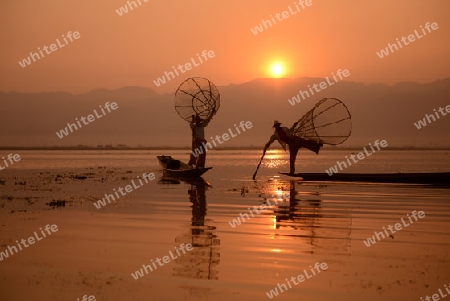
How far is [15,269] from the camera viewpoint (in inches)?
471

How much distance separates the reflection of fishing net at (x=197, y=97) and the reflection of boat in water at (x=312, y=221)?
10.4 metres

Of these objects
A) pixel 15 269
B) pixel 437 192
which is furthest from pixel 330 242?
→ pixel 437 192

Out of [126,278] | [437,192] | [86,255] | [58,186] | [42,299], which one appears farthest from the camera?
[58,186]

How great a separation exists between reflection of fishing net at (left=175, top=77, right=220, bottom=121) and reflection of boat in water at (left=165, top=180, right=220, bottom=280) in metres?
16.7

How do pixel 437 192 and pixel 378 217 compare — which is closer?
pixel 378 217

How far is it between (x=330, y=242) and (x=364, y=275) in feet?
10.4

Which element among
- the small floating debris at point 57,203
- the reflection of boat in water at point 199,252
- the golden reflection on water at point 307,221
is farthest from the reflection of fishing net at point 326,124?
the reflection of boat in water at point 199,252

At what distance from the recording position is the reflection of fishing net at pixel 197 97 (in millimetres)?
36969

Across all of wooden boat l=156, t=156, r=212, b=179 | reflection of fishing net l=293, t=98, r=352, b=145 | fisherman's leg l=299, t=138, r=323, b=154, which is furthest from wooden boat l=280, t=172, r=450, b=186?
wooden boat l=156, t=156, r=212, b=179

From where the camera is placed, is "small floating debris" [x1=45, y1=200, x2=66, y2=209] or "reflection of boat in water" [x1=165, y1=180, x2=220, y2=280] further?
"small floating debris" [x1=45, y1=200, x2=66, y2=209]

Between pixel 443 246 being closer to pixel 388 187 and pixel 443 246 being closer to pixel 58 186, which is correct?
pixel 388 187

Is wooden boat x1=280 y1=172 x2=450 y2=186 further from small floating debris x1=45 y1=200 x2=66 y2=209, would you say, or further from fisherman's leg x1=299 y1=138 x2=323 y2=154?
small floating debris x1=45 y1=200 x2=66 y2=209

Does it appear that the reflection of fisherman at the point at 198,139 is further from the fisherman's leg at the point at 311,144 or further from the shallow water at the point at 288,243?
Answer: the shallow water at the point at 288,243

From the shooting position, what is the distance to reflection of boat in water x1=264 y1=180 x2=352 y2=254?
14459 mm
